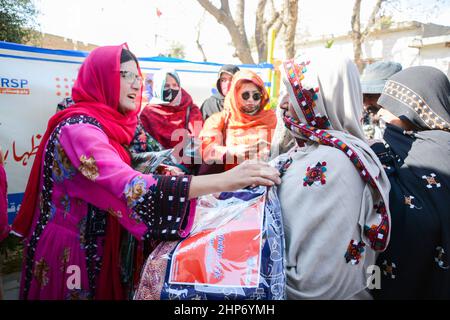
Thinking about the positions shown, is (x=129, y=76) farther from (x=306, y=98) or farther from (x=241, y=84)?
(x=241, y=84)

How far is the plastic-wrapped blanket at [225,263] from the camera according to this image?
3.49 ft

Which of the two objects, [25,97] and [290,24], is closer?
[25,97]

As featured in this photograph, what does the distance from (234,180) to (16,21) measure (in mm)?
6067

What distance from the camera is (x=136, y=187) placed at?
47.9 inches

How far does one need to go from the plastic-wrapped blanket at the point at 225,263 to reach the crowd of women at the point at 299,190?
0.10 metres

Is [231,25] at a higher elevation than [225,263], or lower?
higher

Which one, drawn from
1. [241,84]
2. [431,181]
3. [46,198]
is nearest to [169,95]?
[241,84]

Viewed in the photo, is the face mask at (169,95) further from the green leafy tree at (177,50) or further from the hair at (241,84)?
the green leafy tree at (177,50)

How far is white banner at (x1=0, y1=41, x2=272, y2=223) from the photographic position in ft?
10.5

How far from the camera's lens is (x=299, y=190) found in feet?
4.22

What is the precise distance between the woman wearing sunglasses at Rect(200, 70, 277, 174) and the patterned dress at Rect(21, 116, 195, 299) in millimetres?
1978

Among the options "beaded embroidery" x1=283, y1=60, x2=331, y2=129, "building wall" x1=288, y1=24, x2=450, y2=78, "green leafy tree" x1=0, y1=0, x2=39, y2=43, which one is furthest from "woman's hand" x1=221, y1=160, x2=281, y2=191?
"building wall" x1=288, y1=24, x2=450, y2=78

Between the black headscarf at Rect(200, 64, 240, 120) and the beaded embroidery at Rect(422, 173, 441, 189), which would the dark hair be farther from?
the black headscarf at Rect(200, 64, 240, 120)

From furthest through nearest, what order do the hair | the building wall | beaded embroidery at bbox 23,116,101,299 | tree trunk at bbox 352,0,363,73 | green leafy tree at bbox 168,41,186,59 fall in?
green leafy tree at bbox 168,41,186,59 < the building wall < tree trunk at bbox 352,0,363,73 < the hair < beaded embroidery at bbox 23,116,101,299
